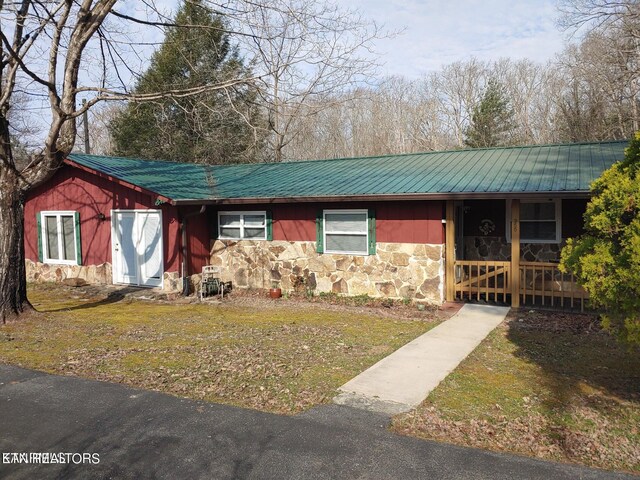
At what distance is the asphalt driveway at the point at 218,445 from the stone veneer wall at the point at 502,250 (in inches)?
337

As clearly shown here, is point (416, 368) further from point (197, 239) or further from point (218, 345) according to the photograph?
point (197, 239)

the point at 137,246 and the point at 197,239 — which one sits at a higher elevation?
the point at 197,239

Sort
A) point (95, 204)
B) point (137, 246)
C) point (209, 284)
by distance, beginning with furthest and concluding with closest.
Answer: point (95, 204)
point (137, 246)
point (209, 284)

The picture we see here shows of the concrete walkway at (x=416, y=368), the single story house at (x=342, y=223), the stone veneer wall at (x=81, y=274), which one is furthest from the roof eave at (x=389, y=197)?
the concrete walkway at (x=416, y=368)

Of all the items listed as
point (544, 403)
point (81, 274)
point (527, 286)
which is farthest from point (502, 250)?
point (81, 274)

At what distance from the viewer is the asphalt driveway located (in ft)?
12.7

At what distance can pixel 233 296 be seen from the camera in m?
12.8

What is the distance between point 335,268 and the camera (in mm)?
11945

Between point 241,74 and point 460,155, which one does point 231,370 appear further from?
point 460,155

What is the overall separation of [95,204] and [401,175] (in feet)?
28.3

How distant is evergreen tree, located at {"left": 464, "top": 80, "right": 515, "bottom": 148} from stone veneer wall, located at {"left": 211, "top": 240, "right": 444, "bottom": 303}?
1995 centimetres

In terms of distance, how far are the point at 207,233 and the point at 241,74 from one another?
4746mm

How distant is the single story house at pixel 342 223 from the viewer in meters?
10.6

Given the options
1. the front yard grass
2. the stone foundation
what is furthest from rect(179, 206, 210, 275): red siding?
the stone foundation
